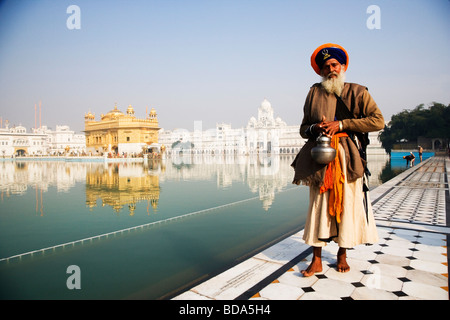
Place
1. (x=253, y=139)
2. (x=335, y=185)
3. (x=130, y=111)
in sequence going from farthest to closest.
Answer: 1. (x=253, y=139)
2. (x=130, y=111)
3. (x=335, y=185)

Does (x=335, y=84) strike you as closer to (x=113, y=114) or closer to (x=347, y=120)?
(x=347, y=120)

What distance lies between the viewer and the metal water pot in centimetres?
213

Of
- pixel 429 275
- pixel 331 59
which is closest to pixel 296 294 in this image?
pixel 429 275

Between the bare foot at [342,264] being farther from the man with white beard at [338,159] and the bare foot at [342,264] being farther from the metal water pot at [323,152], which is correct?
the metal water pot at [323,152]

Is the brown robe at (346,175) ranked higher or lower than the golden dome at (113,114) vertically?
lower

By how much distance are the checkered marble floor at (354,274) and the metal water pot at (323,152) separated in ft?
3.13

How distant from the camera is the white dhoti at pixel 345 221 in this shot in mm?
2285

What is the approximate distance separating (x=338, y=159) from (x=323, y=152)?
0.77ft

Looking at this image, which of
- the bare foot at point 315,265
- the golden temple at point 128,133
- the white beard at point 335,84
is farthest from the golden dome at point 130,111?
the bare foot at point 315,265

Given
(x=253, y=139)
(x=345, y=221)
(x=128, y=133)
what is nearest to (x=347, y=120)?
(x=345, y=221)

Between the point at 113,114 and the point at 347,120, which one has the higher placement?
the point at 113,114

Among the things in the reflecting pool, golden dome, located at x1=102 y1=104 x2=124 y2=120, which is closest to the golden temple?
golden dome, located at x1=102 y1=104 x2=124 y2=120

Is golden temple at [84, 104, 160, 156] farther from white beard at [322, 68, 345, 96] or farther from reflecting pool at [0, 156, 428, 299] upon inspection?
white beard at [322, 68, 345, 96]

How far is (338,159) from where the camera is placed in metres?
2.29
